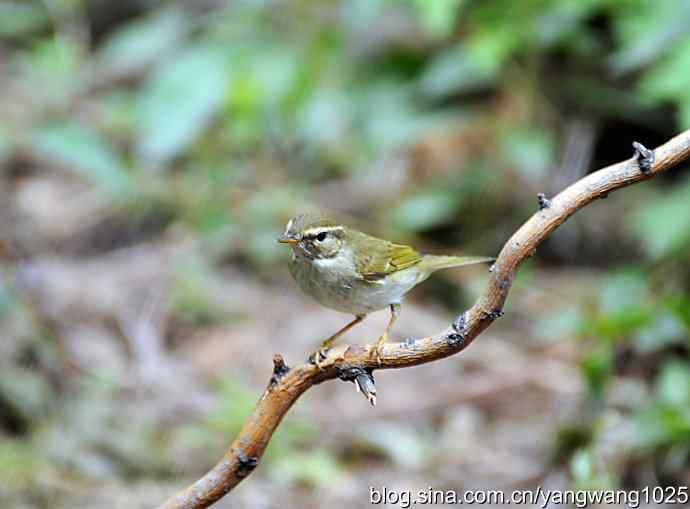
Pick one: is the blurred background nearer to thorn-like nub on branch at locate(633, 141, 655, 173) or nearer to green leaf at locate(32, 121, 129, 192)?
green leaf at locate(32, 121, 129, 192)

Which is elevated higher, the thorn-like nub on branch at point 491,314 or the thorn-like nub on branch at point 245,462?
the thorn-like nub on branch at point 491,314

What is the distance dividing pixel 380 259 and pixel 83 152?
3.87 m

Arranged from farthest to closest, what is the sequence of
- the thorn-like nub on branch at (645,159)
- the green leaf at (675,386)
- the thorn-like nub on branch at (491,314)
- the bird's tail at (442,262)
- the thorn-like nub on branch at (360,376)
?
the green leaf at (675,386)
the bird's tail at (442,262)
the thorn-like nub on branch at (360,376)
the thorn-like nub on branch at (491,314)
the thorn-like nub on branch at (645,159)

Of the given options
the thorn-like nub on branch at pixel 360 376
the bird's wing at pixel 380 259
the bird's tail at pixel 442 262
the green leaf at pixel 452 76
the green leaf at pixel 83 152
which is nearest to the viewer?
the thorn-like nub on branch at pixel 360 376

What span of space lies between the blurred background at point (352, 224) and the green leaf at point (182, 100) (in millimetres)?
17

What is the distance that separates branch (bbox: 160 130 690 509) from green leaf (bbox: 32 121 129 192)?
172 inches

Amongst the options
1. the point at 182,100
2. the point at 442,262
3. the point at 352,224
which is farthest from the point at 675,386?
the point at 182,100

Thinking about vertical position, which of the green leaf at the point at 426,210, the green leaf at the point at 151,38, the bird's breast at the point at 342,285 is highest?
the green leaf at the point at 151,38

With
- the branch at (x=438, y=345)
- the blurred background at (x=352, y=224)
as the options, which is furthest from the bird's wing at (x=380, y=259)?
the blurred background at (x=352, y=224)

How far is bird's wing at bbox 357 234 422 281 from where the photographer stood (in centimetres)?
323

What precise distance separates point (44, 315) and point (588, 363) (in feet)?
10.3

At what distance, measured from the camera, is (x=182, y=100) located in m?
6.11

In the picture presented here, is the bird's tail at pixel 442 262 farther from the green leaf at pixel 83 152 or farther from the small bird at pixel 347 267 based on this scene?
the green leaf at pixel 83 152

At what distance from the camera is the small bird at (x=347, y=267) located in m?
3.04
